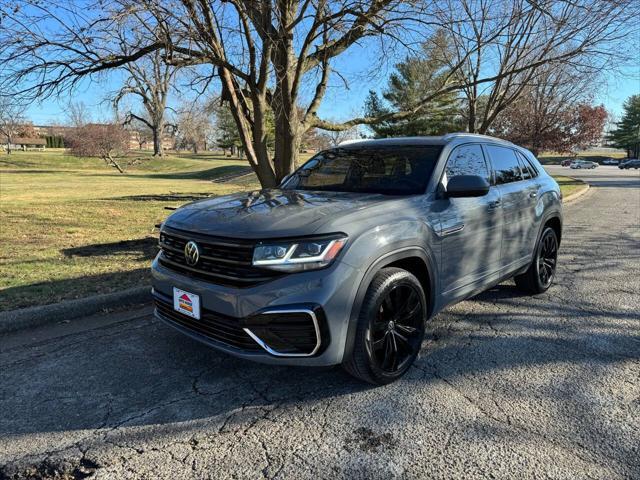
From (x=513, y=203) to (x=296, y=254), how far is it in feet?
8.80

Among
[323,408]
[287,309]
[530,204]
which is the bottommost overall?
[323,408]

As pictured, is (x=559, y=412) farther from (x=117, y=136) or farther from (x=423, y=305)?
(x=117, y=136)

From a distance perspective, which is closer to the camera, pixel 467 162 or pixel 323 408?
pixel 323 408

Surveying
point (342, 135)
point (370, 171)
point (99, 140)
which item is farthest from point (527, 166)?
point (99, 140)

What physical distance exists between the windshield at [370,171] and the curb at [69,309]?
77.4 inches

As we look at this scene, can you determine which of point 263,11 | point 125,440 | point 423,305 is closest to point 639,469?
point 423,305

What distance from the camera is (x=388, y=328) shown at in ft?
10.3

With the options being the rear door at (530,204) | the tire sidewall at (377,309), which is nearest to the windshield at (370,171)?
the tire sidewall at (377,309)

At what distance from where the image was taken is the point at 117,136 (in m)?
45.2

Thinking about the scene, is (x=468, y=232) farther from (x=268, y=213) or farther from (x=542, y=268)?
(x=542, y=268)

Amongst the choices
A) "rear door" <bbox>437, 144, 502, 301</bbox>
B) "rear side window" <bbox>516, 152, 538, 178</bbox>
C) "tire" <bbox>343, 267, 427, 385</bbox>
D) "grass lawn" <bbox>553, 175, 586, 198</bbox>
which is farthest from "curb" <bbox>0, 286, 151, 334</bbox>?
"grass lawn" <bbox>553, 175, 586, 198</bbox>

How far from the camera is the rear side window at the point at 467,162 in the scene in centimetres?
392

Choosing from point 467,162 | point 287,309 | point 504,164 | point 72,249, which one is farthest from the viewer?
point 72,249

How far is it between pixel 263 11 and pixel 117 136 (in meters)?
43.4
